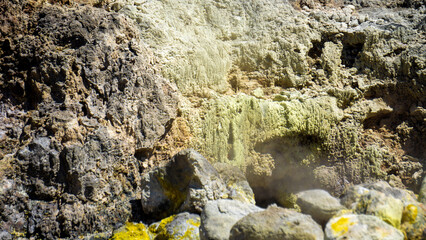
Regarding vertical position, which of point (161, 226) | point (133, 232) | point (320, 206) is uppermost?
point (320, 206)

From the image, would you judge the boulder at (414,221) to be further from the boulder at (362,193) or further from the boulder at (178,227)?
the boulder at (178,227)

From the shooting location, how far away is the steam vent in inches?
135

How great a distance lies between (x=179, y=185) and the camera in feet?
12.4

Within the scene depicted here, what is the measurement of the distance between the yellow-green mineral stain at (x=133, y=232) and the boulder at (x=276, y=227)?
1009mm

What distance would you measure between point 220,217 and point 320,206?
85 cm

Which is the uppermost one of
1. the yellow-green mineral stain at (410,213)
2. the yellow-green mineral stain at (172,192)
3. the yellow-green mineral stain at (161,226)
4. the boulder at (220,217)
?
the yellow-green mineral stain at (410,213)

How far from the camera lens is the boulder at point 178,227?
10.9ft

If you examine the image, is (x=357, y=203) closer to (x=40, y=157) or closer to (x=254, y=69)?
(x=254, y=69)

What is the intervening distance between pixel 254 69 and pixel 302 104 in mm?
789

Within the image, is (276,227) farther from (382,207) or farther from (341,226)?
(382,207)

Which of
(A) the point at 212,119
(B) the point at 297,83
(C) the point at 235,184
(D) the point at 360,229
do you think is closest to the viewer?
(D) the point at 360,229

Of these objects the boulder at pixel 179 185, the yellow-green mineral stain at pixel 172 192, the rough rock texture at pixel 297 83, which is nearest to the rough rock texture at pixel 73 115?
the boulder at pixel 179 185

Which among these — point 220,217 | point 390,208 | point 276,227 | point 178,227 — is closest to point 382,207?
point 390,208

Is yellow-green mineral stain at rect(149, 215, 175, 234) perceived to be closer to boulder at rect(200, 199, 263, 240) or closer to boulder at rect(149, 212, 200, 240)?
boulder at rect(149, 212, 200, 240)
